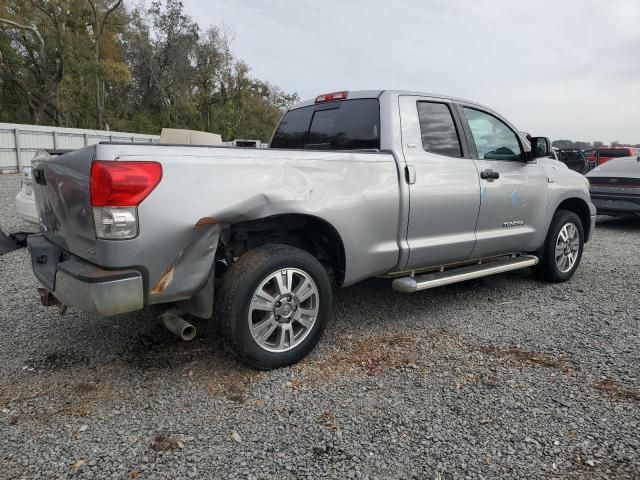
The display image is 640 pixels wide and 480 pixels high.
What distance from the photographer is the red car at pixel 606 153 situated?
16.4 meters

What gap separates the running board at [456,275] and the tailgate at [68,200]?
7.27 feet

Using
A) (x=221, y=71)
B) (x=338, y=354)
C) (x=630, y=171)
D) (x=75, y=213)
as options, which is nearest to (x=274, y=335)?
(x=338, y=354)

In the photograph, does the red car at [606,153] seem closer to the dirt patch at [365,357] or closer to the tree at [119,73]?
the dirt patch at [365,357]

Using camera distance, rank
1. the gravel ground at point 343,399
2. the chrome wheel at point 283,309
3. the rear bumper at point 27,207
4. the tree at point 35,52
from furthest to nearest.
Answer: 1. the tree at point 35,52
2. the rear bumper at point 27,207
3. the chrome wheel at point 283,309
4. the gravel ground at point 343,399

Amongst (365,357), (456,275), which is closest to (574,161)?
(456,275)

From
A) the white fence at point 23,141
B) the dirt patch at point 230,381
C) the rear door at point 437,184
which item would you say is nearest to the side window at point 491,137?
the rear door at point 437,184

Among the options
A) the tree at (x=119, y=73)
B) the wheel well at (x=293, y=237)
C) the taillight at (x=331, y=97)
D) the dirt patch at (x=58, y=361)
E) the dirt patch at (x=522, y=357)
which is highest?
the tree at (x=119, y=73)

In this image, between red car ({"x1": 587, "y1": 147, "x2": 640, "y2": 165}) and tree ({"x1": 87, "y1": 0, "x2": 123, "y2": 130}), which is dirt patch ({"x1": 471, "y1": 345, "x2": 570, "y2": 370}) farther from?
tree ({"x1": 87, "y1": 0, "x2": 123, "y2": 130})

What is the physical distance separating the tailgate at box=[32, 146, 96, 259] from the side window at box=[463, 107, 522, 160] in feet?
10.7

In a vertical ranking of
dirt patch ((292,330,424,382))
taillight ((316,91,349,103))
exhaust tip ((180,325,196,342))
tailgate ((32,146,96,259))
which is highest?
taillight ((316,91,349,103))

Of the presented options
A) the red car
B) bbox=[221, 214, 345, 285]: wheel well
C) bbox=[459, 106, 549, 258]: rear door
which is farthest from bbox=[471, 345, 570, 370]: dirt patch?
the red car

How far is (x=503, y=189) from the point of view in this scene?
4.49m

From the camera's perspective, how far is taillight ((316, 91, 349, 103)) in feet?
13.8

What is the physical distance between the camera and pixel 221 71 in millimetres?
49906
